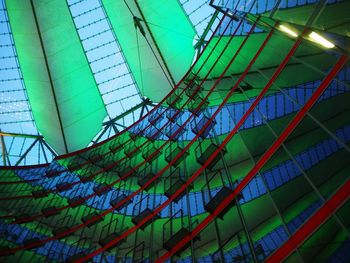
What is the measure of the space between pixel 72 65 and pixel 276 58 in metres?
22.3

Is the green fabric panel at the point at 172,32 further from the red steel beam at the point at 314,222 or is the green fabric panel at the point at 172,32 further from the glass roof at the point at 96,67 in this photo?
the red steel beam at the point at 314,222

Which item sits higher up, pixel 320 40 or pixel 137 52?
pixel 137 52

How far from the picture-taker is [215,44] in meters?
25.8

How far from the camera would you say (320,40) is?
11633 mm

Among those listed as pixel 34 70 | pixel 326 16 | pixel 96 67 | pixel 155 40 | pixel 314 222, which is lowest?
pixel 314 222

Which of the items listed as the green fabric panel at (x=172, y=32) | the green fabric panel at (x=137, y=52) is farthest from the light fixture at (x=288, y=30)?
the green fabric panel at (x=137, y=52)

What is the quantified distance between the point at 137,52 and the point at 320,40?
24707 mm

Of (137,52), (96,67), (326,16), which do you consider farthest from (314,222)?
A: (96,67)

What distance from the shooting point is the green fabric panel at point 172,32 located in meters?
31.6

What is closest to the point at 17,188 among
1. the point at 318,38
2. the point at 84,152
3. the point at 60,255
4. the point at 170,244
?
the point at 84,152

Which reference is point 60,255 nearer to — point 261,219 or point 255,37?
point 261,219

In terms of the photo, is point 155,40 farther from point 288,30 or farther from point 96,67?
point 288,30

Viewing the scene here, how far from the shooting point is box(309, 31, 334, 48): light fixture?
36.5ft

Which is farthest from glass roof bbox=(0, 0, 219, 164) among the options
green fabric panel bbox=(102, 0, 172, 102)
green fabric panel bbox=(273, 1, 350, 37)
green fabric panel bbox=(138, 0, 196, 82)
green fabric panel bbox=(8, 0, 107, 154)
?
green fabric panel bbox=(273, 1, 350, 37)
